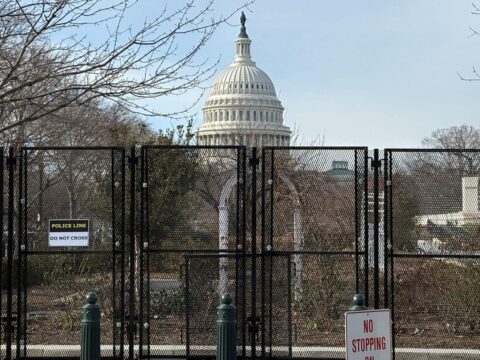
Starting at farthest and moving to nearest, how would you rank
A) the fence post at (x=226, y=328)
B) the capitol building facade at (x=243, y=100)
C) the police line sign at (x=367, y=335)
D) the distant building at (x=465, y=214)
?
1. the capitol building facade at (x=243, y=100)
2. the distant building at (x=465, y=214)
3. the fence post at (x=226, y=328)
4. the police line sign at (x=367, y=335)

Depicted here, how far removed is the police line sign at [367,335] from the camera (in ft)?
22.0

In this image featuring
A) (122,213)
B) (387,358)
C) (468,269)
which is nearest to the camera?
(387,358)

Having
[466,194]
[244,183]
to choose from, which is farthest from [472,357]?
[244,183]

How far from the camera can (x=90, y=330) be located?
844cm

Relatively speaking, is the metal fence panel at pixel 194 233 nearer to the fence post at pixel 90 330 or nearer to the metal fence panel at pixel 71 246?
the metal fence panel at pixel 71 246

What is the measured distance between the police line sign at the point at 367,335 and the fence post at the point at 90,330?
290cm

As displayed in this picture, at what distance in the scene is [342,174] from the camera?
10273mm

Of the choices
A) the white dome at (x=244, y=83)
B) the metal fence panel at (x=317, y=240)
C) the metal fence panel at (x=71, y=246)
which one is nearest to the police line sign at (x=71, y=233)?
the metal fence panel at (x=71, y=246)

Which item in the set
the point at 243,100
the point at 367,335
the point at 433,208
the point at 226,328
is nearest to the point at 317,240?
the point at 433,208

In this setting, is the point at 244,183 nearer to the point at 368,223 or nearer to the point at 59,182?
the point at 368,223

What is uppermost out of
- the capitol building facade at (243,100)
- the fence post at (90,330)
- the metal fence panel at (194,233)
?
the capitol building facade at (243,100)

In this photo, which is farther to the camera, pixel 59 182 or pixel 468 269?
pixel 468 269

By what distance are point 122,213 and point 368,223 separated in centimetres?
297

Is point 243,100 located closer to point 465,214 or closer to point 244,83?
point 244,83
